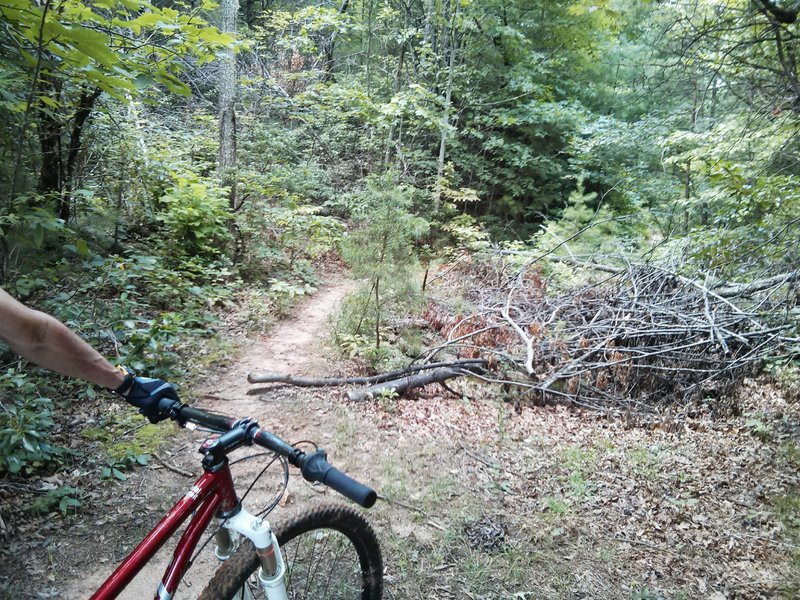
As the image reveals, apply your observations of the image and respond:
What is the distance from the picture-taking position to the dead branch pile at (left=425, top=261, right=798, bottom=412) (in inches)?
227

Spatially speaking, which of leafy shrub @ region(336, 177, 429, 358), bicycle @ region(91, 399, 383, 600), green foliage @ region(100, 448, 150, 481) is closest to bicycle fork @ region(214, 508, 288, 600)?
bicycle @ region(91, 399, 383, 600)

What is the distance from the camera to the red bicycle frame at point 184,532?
1415mm

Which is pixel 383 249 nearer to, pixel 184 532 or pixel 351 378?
pixel 351 378

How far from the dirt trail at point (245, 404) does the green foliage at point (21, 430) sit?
0.66 meters

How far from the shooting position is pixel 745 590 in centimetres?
312

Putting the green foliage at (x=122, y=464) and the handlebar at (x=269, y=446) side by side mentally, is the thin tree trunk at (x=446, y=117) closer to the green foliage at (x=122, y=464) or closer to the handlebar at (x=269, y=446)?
the green foliage at (x=122, y=464)

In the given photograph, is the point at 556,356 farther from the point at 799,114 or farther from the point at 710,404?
the point at 799,114

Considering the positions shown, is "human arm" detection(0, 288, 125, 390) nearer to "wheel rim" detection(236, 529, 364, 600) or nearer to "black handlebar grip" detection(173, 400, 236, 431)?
"black handlebar grip" detection(173, 400, 236, 431)

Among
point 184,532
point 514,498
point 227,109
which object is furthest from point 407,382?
point 227,109

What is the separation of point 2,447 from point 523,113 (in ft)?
43.5

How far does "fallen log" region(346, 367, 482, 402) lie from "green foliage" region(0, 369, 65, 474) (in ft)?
9.63

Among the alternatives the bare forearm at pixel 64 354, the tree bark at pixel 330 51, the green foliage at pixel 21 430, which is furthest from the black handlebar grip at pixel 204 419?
the tree bark at pixel 330 51

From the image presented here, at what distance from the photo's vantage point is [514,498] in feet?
13.2


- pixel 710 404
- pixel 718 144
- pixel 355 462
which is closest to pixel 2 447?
pixel 355 462
